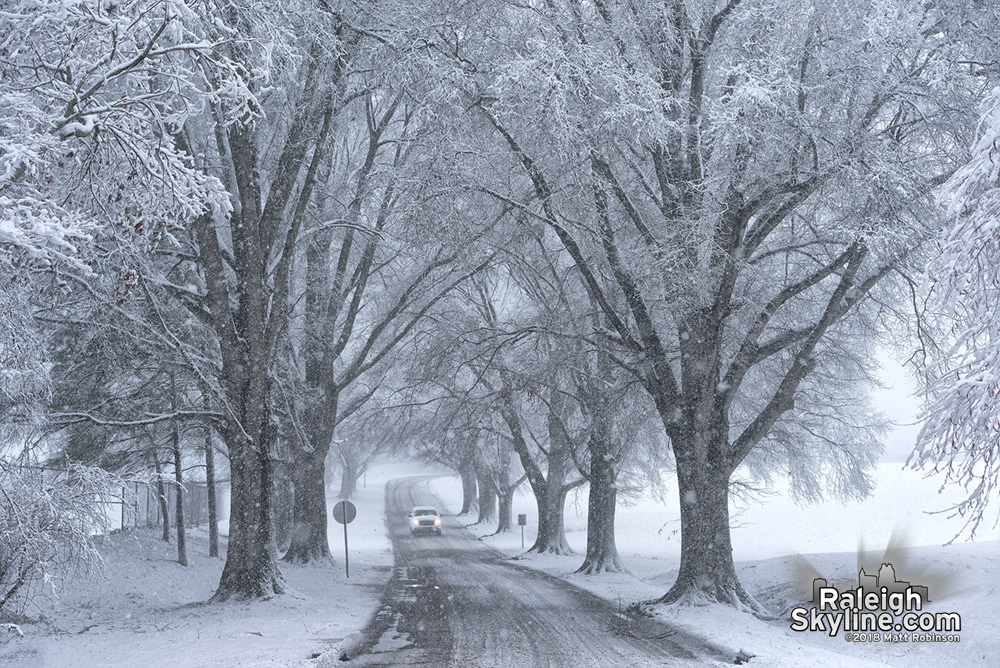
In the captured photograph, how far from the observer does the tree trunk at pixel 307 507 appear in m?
23.4

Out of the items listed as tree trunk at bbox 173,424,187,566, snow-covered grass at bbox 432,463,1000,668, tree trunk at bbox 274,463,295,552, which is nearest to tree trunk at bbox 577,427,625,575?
snow-covered grass at bbox 432,463,1000,668

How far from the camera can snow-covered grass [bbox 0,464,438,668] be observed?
32.3 feet

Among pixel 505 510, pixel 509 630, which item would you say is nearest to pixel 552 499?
pixel 505 510

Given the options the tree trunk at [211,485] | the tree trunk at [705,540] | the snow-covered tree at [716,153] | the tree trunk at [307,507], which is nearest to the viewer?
the snow-covered tree at [716,153]

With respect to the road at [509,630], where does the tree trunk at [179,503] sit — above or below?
above

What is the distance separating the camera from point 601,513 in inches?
911

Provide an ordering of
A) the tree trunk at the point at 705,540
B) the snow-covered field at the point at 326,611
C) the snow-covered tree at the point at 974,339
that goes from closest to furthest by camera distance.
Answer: the snow-covered tree at the point at 974,339, the snow-covered field at the point at 326,611, the tree trunk at the point at 705,540

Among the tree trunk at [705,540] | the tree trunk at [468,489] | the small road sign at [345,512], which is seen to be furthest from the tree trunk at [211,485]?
the tree trunk at [468,489]

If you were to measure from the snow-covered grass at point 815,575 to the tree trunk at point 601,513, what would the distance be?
1.97ft

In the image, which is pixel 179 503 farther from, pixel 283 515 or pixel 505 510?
pixel 505 510

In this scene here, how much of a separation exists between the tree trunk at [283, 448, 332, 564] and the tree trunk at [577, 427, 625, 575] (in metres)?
7.61

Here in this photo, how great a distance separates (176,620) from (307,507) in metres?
11.2

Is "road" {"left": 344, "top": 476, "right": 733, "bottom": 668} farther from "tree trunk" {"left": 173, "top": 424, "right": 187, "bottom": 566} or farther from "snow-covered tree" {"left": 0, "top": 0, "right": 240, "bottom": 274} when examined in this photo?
"snow-covered tree" {"left": 0, "top": 0, "right": 240, "bottom": 274}

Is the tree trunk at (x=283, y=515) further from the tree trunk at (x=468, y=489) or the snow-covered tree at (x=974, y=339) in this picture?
the snow-covered tree at (x=974, y=339)
